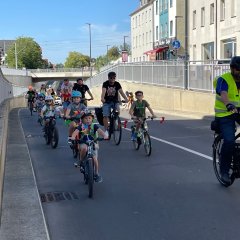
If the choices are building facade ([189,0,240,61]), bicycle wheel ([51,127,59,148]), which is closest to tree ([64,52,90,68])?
building facade ([189,0,240,61])

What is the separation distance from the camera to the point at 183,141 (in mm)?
13320

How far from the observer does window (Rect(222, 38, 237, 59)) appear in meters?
38.0

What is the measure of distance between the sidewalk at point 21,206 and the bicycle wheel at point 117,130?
11.6ft

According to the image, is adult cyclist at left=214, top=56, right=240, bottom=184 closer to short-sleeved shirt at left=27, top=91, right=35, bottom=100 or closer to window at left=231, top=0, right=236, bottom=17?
short-sleeved shirt at left=27, top=91, right=35, bottom=100

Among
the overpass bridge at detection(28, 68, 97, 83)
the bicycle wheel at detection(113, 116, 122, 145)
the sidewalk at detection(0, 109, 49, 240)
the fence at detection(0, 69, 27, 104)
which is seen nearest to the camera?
the sidewalk at detection(0, 109, 49, 240)

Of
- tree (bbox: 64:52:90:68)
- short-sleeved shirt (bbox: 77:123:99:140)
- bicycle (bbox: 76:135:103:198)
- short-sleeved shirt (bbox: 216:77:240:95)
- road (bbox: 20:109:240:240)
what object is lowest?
road (bbox: 20:109:240:240)

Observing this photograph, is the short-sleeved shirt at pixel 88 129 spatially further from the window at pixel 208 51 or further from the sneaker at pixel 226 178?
the window at pixel 208 51

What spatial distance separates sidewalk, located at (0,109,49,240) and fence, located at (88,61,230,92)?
1340cm

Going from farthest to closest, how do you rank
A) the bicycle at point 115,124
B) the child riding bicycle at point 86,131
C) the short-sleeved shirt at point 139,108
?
the bicycle at point 115,124 → the short-sleeved shirt at point 139,108 → the child riding bicycle at point 86,131

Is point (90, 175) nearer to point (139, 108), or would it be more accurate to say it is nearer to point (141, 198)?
point (141, 198)

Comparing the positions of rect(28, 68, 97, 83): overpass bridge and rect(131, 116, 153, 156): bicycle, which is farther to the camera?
rect(28, 68, 97, 83): overpass bridge

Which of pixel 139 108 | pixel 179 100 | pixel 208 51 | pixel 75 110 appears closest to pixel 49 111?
pixel 139 108

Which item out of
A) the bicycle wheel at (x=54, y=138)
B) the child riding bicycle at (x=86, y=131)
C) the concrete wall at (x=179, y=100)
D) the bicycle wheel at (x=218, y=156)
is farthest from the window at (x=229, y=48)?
the child riding bicycle at (x=86, y=131)

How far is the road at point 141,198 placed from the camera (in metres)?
5.69
